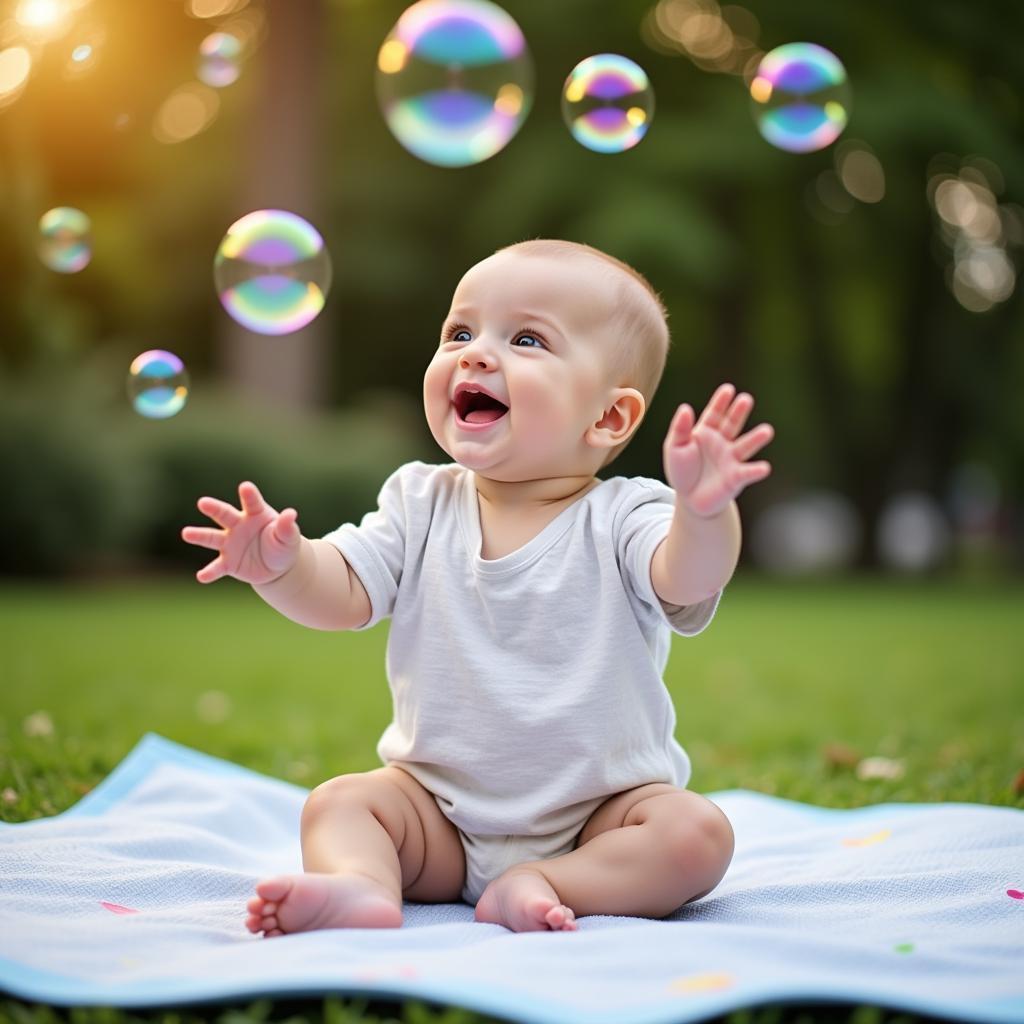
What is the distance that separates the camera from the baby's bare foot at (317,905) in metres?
1.87

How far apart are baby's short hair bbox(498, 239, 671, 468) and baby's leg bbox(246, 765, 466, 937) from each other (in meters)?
0.65

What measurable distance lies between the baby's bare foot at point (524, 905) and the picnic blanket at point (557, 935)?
0.04 meters

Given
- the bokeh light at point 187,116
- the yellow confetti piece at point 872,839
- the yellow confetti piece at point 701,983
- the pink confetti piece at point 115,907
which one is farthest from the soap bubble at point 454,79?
the bokeh light at point 187,116

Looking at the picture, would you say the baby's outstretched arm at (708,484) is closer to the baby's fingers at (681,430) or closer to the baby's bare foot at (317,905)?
the baby's fingers at (681,430)

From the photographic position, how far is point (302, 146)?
552 inches

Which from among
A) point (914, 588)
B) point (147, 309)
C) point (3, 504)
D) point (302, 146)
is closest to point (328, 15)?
point (302, 146)

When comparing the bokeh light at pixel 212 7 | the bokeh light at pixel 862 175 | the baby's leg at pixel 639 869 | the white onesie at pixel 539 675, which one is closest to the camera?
the baby's leg at pixel 639 869

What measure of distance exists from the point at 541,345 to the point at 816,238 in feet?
50.9

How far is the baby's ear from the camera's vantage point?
7.48ft

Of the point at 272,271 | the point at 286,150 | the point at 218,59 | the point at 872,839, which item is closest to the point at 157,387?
the point at 272,271

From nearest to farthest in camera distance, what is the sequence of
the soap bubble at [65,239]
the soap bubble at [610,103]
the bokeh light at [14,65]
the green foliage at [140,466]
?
1. the soap bubble at [610,103]
2. the soap bubble at [65,239]
3. the bokeh light at [14,65]
4. the green foliage at [140,466]

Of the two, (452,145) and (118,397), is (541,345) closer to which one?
(452,145)

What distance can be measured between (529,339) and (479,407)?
141 millimetres

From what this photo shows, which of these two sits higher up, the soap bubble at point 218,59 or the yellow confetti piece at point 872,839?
the soap bubble at point 218,59
